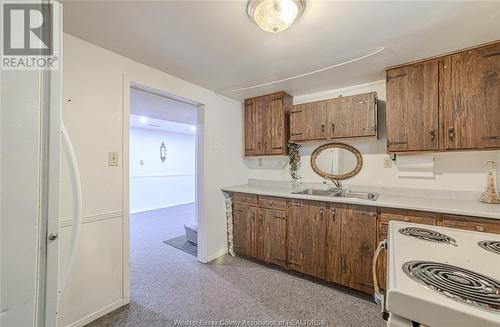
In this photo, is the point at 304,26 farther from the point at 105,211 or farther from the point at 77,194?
the point at 105,211

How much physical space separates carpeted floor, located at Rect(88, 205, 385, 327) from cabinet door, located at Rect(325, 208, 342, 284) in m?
0.15

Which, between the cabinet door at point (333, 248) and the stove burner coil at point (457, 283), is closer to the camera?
the stove burner coil at point (457, 283)

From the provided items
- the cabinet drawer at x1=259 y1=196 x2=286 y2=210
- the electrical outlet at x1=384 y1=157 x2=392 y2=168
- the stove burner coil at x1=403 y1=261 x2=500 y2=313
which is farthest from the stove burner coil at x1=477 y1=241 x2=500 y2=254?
the cabinet drawer at x1=259 y1=196 x2=286 y2=210

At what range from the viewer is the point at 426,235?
1006mm

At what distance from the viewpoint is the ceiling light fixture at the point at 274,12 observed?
123cm

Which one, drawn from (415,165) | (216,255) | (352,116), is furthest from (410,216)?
(216,255)

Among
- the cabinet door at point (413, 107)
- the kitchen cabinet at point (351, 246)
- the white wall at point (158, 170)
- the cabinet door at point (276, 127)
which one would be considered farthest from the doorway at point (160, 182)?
the cabinet door at point (413, 107)

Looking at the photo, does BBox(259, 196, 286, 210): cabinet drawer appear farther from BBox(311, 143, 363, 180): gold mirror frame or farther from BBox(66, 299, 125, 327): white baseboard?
BBox(66, 299, 125, 327): white baseboard

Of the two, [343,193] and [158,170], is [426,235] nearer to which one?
[343,193]

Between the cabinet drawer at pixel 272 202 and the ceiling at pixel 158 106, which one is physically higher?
the ceiling at pixel 158 106

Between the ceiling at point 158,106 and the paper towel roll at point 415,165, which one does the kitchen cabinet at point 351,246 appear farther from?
the ceiling at point 158,106

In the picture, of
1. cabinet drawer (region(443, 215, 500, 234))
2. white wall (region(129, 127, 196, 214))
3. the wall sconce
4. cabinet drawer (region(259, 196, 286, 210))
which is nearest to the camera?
cabinet drawer (region(443, 215, 500, 234))

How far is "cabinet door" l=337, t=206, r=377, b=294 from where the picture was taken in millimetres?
1933

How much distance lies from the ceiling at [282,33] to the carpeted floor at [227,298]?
2205 mm
